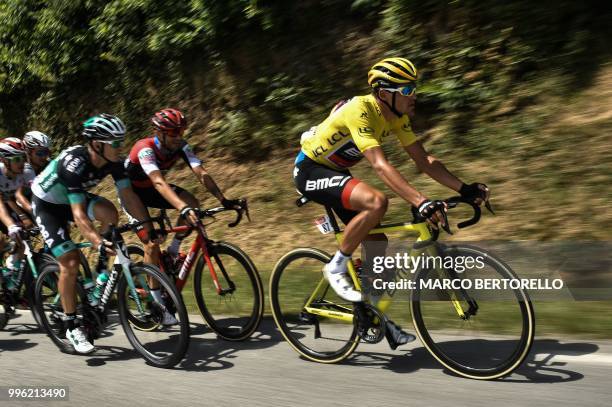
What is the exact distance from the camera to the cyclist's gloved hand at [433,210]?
409cm

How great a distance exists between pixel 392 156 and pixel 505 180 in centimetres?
183

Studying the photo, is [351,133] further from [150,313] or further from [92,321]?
[92,321]

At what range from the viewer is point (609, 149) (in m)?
7.11

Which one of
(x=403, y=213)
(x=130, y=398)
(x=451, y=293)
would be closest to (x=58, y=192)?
(x=130, y=398)

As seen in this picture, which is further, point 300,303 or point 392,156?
point 392,156

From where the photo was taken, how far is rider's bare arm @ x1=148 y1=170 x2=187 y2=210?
17.9 ft

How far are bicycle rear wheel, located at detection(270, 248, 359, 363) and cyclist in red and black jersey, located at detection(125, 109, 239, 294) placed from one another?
938mm

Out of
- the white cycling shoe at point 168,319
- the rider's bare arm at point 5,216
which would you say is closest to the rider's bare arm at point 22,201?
the rider's bare arm at point 5,216

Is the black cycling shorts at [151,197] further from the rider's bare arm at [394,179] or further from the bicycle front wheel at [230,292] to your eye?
the rider's bare arm at [394,179]

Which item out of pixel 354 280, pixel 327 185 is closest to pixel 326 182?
pixel 327 185

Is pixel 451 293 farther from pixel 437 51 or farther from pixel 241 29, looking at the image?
pixel 241 29

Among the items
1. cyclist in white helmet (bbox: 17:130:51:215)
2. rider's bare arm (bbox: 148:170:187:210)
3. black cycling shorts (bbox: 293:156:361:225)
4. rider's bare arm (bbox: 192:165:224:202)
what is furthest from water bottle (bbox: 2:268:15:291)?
black cycling shorts (bbox: 293:156:361:225)

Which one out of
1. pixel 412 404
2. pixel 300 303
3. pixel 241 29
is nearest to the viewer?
pixel 412 404

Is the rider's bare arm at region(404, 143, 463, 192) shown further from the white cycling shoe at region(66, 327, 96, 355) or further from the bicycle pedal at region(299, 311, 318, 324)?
the white cycling shoe at region(66, 327, 96, 355)
